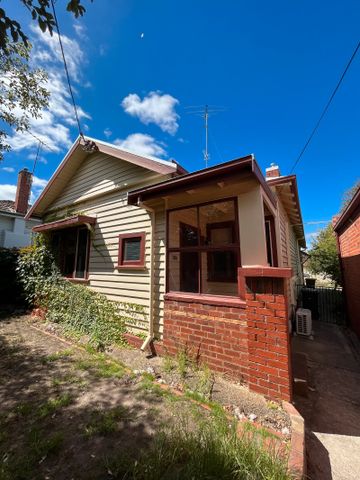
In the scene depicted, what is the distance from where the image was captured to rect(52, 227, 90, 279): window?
7.02m

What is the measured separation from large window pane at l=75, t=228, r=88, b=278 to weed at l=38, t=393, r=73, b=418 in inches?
166

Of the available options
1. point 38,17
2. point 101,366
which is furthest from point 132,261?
point 38,17

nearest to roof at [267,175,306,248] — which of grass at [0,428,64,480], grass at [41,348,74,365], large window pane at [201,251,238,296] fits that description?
large window pane at [201,251,238,296]

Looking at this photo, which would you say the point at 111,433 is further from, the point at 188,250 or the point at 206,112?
the point at 206,112

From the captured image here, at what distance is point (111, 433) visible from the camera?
7.98ft

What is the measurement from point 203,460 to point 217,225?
4.80 m

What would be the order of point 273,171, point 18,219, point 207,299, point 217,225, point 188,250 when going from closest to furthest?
1. point 207,299
2. point 188,250
3. point 217,225
4. point 273,171
5. point 18,219

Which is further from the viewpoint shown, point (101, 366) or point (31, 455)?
point (101, 366)

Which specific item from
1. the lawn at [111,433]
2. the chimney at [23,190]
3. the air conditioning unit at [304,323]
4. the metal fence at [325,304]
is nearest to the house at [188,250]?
the lawn at [111,433]

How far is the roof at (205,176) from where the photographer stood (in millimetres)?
3210

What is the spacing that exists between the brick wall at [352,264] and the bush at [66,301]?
7.07m

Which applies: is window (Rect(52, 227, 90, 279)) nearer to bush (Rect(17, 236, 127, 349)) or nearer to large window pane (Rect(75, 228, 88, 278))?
large window pane (Rect(75, 228, 88, 278))

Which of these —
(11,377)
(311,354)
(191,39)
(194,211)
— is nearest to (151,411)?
(11,377)

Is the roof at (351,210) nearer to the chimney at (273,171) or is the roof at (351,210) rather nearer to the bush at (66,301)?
the chimney at (273,171)
